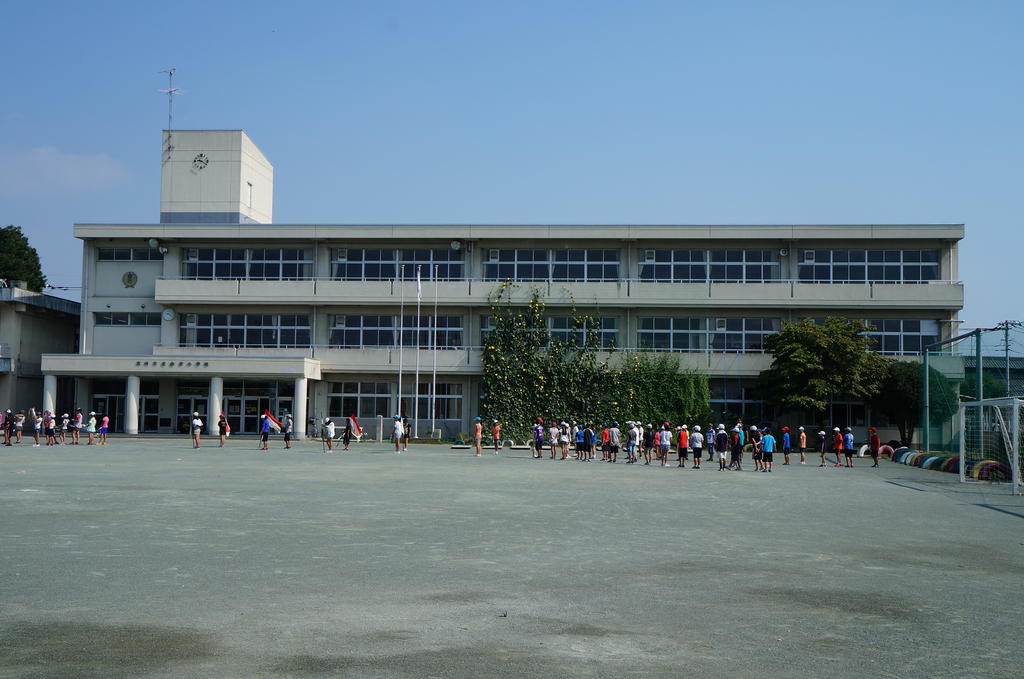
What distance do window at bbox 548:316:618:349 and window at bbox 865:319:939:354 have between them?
13.8 meters

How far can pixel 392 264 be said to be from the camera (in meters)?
52.6

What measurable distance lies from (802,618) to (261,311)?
47.2m

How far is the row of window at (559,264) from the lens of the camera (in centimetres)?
5025

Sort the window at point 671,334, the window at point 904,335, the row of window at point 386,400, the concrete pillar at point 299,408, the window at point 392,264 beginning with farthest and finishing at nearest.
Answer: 1. the window at point 392,264
2. the row of window at point 386,400
3. the window at point 671,334
4. the window at point 904,335
5. the concrete pillar at point 299,408

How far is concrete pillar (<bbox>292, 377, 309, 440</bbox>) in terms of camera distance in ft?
160

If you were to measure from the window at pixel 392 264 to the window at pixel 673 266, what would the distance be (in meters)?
10.5

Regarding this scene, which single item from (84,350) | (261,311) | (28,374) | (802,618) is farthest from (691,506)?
(28,374)

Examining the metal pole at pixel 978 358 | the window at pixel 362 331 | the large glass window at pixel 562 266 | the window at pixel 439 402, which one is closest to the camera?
the metal pole at pixel 978 358

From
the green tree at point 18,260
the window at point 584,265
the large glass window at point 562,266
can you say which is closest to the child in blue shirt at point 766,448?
the large glass window at point 562,266

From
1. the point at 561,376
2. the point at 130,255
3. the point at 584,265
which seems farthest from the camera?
the point at 130,255

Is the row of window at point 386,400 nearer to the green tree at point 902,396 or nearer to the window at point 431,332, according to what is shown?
the window at point 431,332

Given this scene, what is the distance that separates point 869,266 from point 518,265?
19164 millimetres

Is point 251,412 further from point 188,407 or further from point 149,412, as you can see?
point 149,412

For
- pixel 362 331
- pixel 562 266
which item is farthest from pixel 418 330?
pixel 562 266
